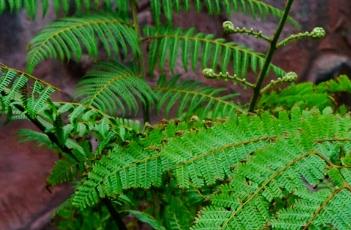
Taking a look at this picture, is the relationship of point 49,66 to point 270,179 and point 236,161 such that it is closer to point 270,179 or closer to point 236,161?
point 236,161

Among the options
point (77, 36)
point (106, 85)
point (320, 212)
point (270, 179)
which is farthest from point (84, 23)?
point (320, 212)

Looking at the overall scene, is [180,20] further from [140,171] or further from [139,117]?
[140,171]

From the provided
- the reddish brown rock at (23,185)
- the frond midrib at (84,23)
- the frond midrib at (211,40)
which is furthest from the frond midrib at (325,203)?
the reddish brown rock at (23,185)

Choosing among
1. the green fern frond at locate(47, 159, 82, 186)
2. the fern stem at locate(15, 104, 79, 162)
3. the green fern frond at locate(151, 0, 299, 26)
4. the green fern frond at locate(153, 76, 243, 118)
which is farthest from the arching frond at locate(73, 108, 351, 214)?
the green fern frond at locate(151, 0, 299, 26)

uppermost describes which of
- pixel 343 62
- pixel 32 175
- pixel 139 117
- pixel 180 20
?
pixel 180 20

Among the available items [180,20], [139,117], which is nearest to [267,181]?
[139,117]

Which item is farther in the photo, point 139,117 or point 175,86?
point 139,117
